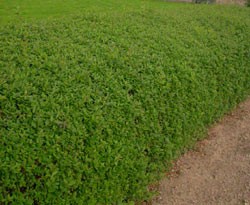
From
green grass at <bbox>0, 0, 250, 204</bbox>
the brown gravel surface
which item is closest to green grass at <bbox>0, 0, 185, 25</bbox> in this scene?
green grass at <bbox>0, 0, 250, 204</bbox>

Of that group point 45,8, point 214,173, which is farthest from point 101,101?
point 45,8

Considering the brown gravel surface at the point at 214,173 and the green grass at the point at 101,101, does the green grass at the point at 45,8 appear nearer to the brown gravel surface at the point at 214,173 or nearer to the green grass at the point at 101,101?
the green grass at the point at 101,101

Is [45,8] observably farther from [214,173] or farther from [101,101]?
[101,101]

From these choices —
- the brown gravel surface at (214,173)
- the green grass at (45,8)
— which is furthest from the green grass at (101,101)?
the green grass at (45,8)

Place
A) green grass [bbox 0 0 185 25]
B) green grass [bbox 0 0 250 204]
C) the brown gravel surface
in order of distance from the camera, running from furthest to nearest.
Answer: green grass [bbox 0 0 185 25] < the brown gravel surface < green grass [bbox 0 0 250 204]

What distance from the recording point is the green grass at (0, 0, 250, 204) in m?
2.61

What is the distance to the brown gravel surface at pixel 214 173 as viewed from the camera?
408 centimetres

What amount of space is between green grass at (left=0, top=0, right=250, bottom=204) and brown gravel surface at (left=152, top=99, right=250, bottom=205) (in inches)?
11.4

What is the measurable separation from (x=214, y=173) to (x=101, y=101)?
6.91 ft

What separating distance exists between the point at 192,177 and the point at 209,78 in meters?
1.25

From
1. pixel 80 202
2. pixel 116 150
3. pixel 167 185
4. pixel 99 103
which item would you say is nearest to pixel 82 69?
pixel 99 103

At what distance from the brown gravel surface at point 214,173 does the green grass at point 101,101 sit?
289mm

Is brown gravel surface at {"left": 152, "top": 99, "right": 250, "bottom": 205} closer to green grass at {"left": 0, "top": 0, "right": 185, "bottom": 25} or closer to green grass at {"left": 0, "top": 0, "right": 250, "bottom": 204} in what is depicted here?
green grass at {"left": 0, "top": 0, "right": 250, "bottom": 204}

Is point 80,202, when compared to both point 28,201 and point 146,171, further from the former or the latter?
point 146,171
